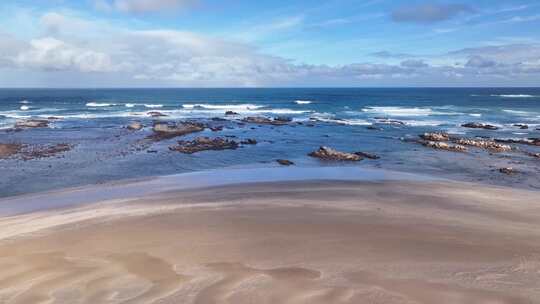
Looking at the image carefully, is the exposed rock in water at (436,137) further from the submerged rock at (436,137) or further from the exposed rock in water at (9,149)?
the exposed rock in water at (9,149)

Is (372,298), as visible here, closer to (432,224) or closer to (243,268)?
(243,268)

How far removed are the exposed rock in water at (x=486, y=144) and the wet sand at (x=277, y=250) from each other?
1512cm

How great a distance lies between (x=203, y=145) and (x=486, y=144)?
20562 millimetres

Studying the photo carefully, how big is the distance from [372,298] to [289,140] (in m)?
26.7

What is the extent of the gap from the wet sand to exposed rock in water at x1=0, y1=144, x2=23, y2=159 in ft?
49.0

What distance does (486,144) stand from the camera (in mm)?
29688

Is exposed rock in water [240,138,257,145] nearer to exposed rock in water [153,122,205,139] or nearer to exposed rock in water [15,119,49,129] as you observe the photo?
exposed rock in water [153,122,205,139]

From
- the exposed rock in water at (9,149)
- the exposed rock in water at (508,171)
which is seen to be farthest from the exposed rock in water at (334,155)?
the exposed rock in water at (9,149)

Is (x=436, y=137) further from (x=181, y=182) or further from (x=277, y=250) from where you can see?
(x=277, y=250)

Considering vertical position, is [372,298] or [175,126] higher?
[175,126]

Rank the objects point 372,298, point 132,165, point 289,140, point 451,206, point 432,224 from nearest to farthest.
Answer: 1. point 372,298
2. point 432,224
3. point 451,206
4. point 132,165
5. point 289,140

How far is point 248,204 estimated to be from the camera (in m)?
14.1

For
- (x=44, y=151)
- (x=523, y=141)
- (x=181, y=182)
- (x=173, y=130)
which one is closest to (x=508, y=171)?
(x=523, y=141)

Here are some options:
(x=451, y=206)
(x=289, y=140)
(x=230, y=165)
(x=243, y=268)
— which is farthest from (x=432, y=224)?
(x=289, y=140)
